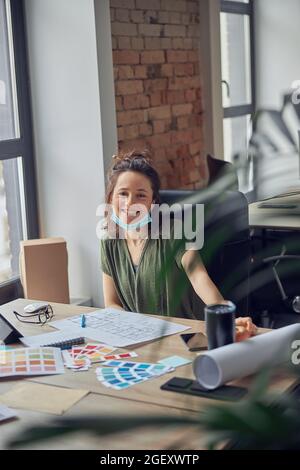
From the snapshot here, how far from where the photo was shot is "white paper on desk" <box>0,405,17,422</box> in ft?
5.42

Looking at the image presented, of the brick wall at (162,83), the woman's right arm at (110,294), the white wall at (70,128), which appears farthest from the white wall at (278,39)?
the woman's right arm at (110,294)

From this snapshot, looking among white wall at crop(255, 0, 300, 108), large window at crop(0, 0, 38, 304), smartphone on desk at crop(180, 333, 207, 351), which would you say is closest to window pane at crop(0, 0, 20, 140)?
large window at crop(0, 0, 38, 304)

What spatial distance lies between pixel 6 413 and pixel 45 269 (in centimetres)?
189

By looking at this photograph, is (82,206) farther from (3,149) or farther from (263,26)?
(263,26)

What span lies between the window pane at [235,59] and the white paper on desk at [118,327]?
353cm

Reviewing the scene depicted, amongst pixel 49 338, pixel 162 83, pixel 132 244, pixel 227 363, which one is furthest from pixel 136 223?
pixel 162 83

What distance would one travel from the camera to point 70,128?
12.3 feet

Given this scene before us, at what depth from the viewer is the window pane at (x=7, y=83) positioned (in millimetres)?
3689

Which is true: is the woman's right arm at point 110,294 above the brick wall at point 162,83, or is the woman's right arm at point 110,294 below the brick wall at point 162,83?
below

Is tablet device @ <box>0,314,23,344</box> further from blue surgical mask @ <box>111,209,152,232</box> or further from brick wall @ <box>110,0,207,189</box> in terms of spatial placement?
brick wall @ <box>110,0,207,189</box>

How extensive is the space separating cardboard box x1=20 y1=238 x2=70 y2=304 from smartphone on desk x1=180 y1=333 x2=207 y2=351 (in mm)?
1494

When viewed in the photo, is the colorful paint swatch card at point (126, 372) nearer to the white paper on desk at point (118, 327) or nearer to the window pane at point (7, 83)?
the white paper on desk at point (118, 327)

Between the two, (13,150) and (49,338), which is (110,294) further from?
(13,150)

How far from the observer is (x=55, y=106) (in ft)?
12.4
